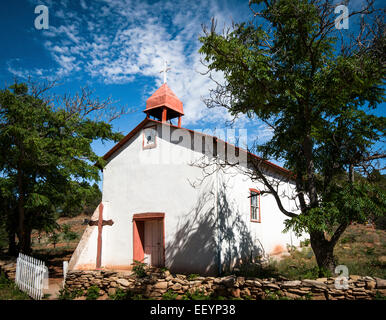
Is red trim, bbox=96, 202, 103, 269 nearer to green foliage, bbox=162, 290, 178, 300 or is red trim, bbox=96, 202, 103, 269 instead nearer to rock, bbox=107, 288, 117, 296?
rock, bbox=107, 288, 117, 296

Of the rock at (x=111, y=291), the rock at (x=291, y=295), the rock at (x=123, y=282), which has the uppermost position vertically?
the rock at (x=291, y=295)

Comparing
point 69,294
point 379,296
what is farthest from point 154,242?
point 379,296

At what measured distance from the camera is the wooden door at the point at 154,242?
12320mm

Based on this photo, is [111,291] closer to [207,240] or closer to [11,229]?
[207,240]

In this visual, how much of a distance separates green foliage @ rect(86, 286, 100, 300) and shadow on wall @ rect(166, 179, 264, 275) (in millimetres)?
2879

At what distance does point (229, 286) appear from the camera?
7941 millimetres

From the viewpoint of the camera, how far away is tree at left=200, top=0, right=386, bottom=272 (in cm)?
743

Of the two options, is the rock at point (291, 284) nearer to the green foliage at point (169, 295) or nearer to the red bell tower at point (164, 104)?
the green foliage at point (169, 295)

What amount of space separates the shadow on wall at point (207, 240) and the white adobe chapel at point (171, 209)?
4cm

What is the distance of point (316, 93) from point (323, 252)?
4763mm

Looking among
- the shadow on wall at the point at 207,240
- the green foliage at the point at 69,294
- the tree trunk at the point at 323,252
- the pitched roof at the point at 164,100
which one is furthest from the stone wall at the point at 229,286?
the pitched roof at the point at 164,100

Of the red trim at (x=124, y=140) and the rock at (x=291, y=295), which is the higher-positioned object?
the red trim at (x=124, y=140)

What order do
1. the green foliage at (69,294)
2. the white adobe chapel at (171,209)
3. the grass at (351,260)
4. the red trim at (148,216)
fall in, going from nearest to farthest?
the grass at (351,260)
the green foliage at (69,294)
the white adobe chapel at (171,209)
the red trim at (148,216)
